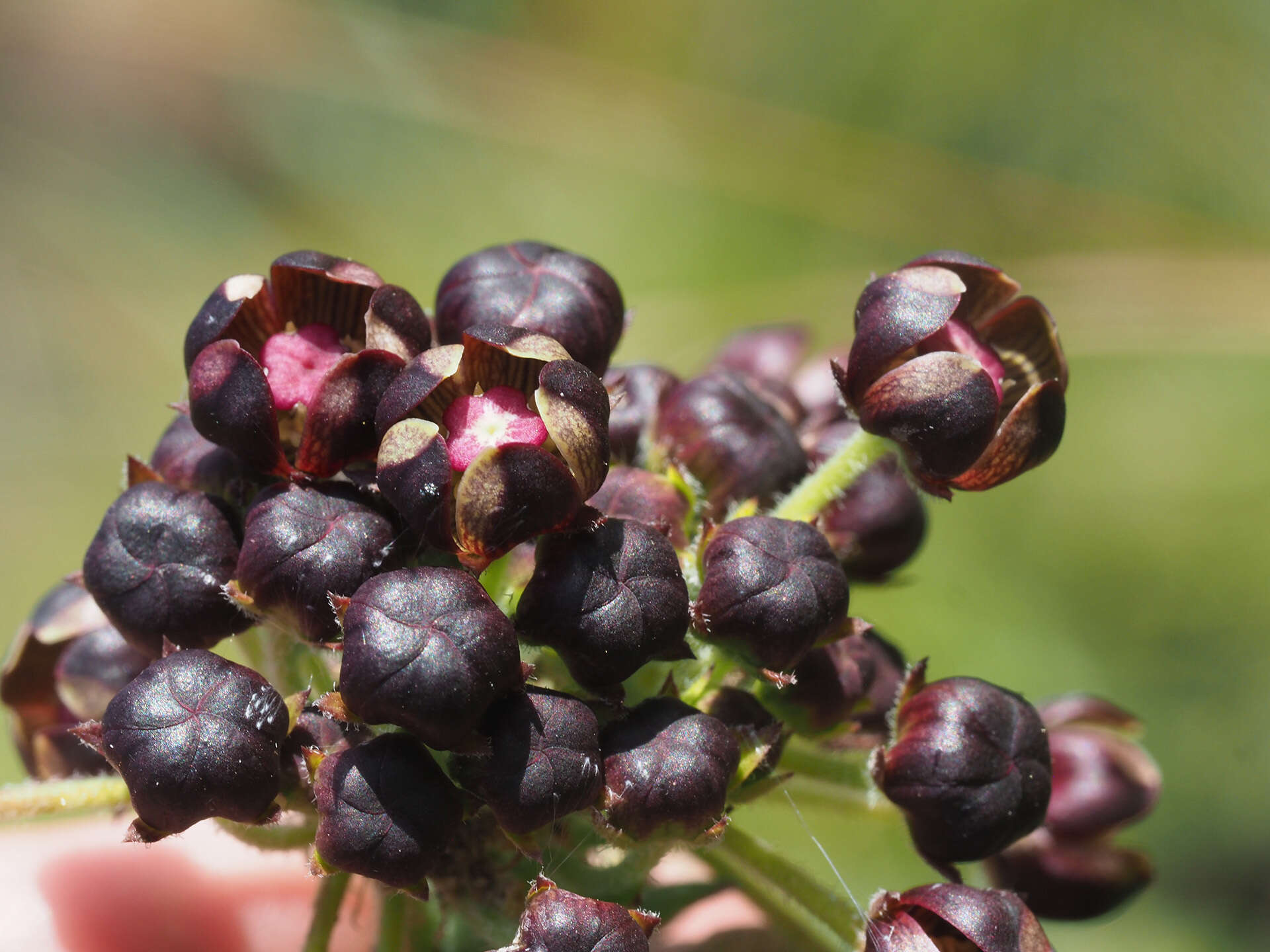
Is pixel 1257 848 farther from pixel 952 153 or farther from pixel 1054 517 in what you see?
pixel 952 153

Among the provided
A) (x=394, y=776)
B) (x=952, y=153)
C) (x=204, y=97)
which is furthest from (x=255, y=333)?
(x=204, y=97)

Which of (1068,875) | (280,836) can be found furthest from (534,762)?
(1068,875)

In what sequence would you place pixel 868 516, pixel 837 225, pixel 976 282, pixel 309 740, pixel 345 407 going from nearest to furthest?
pixel 345 407 < pixel 309 740 < pixel 976 282 < pixel 868 516 < pixel 837 225

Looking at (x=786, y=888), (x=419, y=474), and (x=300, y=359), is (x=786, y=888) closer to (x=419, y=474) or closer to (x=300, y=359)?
(x=419, y=474)

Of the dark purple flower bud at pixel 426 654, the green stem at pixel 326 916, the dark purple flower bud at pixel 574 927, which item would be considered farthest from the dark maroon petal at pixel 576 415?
the green stem at pixel 326 916

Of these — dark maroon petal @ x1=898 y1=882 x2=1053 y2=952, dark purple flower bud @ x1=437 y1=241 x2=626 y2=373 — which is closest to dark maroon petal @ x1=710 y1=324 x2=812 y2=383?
dark purple flower bud @ x1=437 y1=241 x2=626 y2=373

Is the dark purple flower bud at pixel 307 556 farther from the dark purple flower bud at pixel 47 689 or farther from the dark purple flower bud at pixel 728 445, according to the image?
the dark purple flower bud at pixel 47 689
